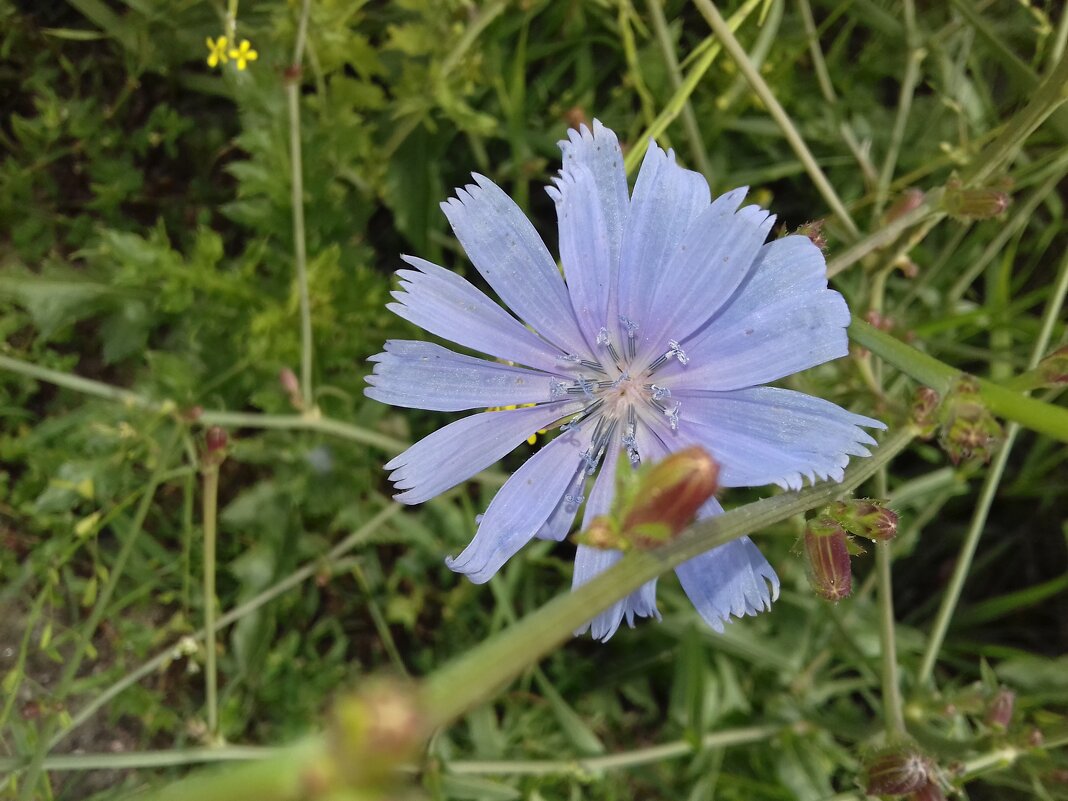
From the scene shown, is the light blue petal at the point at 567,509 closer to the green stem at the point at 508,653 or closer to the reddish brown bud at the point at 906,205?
the green stem at the point at 508,653

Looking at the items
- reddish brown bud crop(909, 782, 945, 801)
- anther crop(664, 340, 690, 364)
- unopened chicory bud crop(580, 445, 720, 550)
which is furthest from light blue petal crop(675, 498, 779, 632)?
unopened chicory bud crop(580, 445, 720, 550)

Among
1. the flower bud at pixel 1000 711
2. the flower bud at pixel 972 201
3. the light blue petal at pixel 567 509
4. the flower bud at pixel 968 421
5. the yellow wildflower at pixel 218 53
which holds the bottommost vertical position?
the flower bud at pixel 1000 711

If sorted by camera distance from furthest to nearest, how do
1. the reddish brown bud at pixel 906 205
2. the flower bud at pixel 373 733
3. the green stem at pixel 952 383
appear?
the reddish brown bud at pixel 906 205, the green stem at pixel 952 383, the flower bud at pixel 373 733

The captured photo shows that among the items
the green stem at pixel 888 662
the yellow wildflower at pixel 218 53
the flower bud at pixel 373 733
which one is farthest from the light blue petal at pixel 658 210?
the yellow wildflower at pixel 218 53

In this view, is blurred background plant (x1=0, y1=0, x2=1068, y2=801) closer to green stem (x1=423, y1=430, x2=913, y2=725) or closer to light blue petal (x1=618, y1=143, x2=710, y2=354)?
light blue petal (x1=618, y1=143, x2=710, y2=354)

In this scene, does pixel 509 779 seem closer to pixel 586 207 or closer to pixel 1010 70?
pixel 586 207

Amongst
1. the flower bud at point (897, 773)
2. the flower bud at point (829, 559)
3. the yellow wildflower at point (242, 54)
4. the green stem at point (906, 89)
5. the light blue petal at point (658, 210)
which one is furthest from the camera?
the green stem at point (906, 89)

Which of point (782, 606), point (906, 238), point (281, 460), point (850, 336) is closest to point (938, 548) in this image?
point (782, 606)
